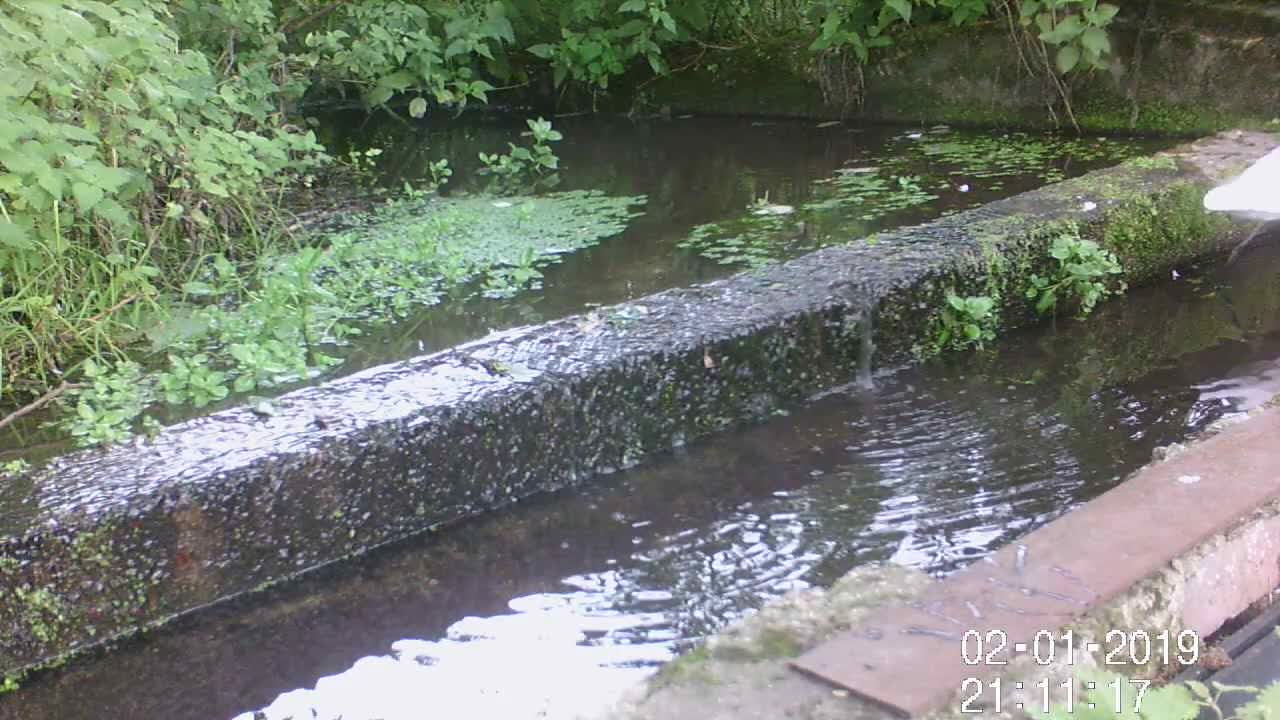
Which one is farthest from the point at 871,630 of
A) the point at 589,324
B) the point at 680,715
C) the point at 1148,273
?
→ the point at 1148,273

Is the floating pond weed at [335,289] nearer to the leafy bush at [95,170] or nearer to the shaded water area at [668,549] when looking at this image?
the leafy bush at [95,170]

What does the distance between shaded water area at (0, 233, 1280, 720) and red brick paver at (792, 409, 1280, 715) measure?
433 millimetres

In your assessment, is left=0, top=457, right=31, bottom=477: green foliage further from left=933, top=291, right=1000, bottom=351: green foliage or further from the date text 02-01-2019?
left=933, top=291, right=1000, bottom=351: green foliage

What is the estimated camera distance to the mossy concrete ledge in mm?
2262

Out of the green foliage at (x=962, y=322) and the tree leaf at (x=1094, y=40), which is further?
the tree leaf at (x=1094, y=40)

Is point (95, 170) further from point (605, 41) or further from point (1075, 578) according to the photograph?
point (605, 41)

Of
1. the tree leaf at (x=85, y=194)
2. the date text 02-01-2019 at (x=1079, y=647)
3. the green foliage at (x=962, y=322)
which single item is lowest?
the date text 02-01-2019 at (x=1079, y=647)

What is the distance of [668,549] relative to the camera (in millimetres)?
2572

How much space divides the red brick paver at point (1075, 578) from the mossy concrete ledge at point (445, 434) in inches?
47.8

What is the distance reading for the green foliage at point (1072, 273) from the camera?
12.3ft

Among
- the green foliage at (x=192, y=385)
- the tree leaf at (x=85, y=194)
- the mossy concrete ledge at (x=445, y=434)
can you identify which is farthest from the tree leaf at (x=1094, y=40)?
the tree leaf at (x=85, y=194)

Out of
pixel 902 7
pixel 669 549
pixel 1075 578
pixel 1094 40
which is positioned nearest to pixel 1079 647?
pixel 1075 578

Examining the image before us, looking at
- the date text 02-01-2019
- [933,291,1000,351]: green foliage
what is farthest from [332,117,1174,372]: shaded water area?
the date text 02-01-2019

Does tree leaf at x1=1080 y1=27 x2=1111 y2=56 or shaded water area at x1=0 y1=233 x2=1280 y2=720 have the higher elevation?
tree leaf at x1=1080 y1=27 x2=1111 y2=56
